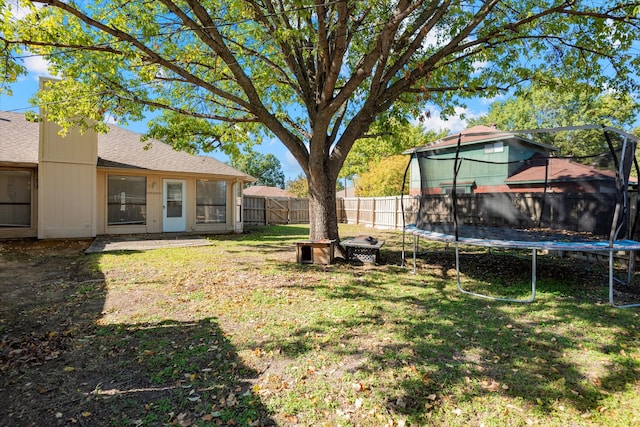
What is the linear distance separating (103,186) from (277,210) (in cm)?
887

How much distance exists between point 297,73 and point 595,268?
7.01m

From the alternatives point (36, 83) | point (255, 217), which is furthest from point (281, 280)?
point (255, 217)

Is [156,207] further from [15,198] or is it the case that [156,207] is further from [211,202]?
[15,198]

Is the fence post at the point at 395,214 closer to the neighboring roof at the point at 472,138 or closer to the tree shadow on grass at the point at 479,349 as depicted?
the neighboring roof at the point at 472,138

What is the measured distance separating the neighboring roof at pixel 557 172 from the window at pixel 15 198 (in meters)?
13.7

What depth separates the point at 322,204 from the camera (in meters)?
6.73

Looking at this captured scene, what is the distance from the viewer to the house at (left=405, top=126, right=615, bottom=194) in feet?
18.0

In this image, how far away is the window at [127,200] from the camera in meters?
10.9

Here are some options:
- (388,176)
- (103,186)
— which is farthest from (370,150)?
(103,186)

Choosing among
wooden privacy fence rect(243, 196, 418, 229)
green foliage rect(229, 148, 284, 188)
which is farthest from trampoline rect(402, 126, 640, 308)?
green foliage rect(229, 148, 284, 188)

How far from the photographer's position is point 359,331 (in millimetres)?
3289

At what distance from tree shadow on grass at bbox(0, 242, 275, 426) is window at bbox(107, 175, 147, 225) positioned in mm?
7608

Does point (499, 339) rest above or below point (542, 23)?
below

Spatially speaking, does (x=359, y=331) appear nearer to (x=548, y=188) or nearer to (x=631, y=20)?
(x=548, y=188)
